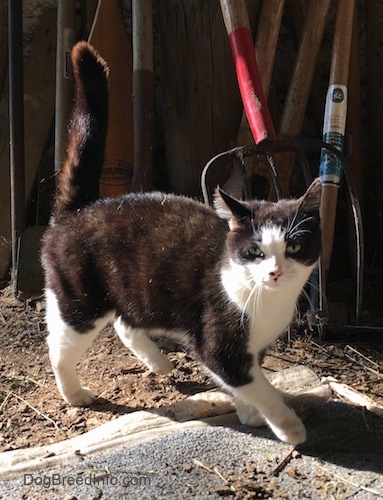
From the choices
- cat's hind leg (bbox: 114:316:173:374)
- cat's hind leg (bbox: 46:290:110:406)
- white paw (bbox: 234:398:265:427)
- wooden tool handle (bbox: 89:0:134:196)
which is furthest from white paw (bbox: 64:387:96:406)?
wooden tool handle (bbox: 89:0:134:196)

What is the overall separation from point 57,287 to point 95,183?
321 mm

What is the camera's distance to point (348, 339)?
Result: 6.61 feet

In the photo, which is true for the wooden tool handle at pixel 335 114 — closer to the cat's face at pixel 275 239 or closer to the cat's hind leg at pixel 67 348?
the cat's face at pixel 275 239

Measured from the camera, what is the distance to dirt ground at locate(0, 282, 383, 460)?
1.63 meters

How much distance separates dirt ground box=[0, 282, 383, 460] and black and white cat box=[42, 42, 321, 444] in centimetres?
9

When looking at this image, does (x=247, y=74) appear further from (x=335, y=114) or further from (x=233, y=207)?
(x=233, y=207)

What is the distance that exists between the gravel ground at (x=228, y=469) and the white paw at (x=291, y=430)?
0.13ft

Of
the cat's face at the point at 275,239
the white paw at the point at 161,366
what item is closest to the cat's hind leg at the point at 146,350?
the white paw at the point at 161,366

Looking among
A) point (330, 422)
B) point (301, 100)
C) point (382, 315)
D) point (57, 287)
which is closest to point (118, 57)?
point (301, 100)

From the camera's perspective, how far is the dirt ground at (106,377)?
1.63 metres

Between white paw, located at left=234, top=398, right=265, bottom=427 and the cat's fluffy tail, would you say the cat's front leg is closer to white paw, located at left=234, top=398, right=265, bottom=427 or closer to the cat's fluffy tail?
white paw, located at left=234, top=398, right=265, bottom=427

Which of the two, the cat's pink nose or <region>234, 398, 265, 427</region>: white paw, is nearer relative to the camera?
the cat's pink nose

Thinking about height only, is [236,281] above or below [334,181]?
below

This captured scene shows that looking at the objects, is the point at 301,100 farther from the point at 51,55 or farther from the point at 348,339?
the point at 51,55
